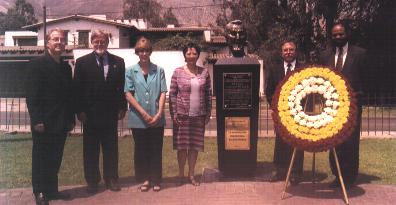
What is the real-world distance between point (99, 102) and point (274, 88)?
238 cm

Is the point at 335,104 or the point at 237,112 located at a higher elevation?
the point at 335,104

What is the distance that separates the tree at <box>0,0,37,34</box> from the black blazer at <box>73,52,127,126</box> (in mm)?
66496

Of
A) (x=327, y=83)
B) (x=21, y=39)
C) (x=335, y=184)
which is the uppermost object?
(x=21, y=39)

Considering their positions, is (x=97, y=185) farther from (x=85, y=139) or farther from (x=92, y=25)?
(x=92, y=25)

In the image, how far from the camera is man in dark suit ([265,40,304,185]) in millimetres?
6832

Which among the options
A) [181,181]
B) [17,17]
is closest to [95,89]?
[181,181]

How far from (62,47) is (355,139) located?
3946 millimetres

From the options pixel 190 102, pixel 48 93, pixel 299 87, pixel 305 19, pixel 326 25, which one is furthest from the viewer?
pixel 305 19

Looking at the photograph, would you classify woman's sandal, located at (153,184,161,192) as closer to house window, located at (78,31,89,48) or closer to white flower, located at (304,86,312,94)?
white flower, located at (304,86,312,94)

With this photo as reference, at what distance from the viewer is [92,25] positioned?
41.4 metres

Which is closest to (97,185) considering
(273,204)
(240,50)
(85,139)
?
(85,139)

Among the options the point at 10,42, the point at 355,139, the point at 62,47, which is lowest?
the point at 355,139

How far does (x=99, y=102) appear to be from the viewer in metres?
6.41

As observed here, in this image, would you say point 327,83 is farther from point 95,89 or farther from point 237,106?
point 95,89
